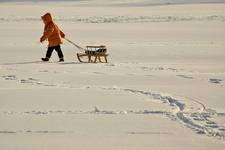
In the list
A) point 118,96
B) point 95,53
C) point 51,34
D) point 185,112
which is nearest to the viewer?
point 185,112

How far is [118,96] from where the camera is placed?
31.6 ft

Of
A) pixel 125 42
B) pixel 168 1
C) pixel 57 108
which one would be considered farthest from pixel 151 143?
pixel 168 1

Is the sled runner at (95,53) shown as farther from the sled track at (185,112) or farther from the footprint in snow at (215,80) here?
the sled track at (185,112)

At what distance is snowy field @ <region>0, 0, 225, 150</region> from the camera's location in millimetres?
7141

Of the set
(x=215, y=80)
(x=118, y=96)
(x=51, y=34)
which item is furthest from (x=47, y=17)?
(x=118, y=96)

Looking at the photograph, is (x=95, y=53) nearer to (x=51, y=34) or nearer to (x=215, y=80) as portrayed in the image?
(x=51, y=34)

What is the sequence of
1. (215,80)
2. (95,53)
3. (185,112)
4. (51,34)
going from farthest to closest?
(51,34), (95,53), (215,80), (185,112)

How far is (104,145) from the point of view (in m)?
6.88

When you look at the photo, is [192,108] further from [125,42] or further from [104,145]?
[125,42]

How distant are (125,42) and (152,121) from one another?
11.9 metres

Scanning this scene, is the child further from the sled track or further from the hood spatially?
the sled track

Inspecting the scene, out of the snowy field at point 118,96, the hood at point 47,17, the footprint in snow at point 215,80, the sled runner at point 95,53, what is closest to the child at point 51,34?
the hood at point 47,17

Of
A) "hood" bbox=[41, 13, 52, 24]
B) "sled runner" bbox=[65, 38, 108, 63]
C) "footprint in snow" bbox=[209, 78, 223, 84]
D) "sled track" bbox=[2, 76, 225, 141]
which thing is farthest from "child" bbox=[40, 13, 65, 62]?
"footprint in snow" bbox=[209, 78, 223, 84]

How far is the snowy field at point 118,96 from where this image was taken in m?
7.14
